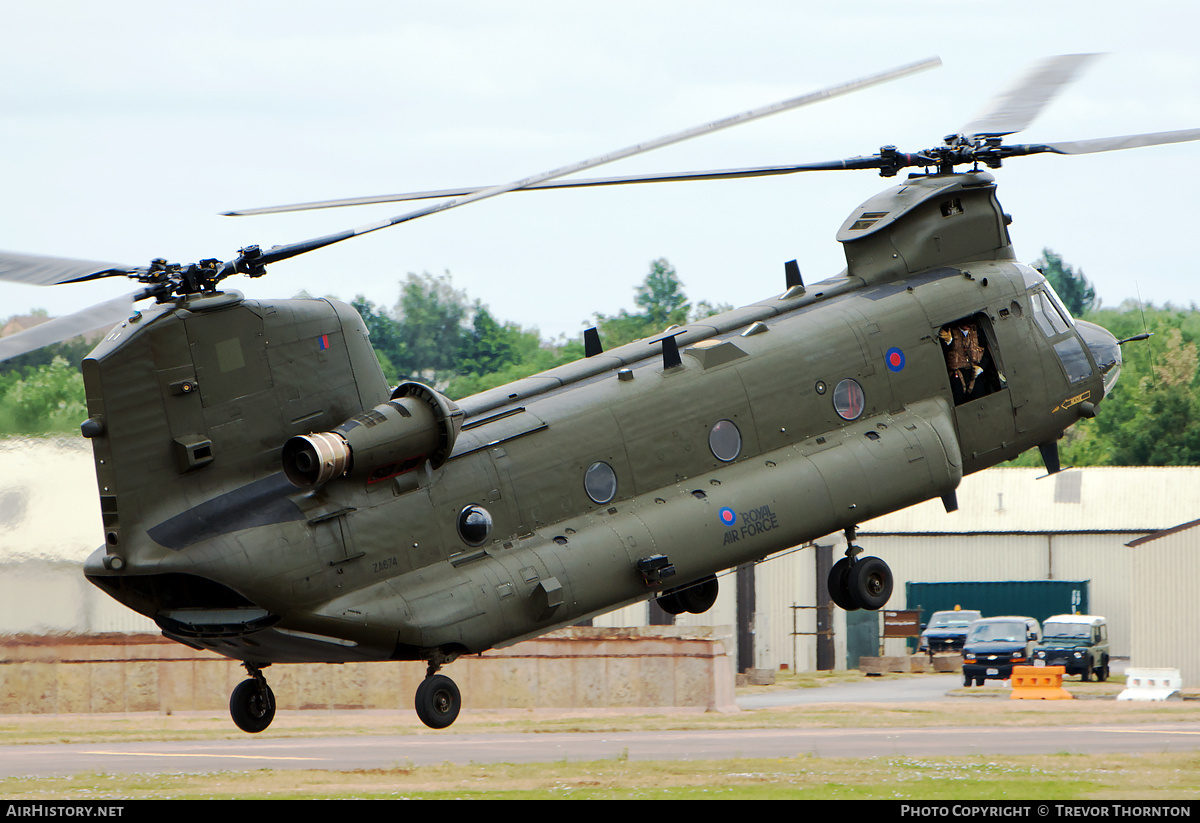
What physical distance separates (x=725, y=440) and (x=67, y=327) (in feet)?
30.6

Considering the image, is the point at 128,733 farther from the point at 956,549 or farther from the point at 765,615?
the point at 956,549

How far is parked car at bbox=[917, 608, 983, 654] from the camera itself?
66438 millimetres

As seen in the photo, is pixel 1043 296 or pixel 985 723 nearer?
pixel 1043 296

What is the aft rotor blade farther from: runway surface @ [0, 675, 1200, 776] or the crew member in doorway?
runway surface @ [0, 675, 1200, 776]

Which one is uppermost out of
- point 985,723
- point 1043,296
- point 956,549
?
point 1043,296

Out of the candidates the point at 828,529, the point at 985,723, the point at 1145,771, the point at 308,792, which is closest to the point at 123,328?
the point at 828,529

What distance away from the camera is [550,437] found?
20219 millimetres

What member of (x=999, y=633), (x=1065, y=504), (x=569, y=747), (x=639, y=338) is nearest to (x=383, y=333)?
(x=639, y=338)

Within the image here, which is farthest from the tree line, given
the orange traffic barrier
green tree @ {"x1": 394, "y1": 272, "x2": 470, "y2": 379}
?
the orange traffic barrier

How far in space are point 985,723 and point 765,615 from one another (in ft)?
65.3

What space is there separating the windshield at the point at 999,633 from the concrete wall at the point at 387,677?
15267mm

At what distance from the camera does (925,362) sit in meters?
23.4

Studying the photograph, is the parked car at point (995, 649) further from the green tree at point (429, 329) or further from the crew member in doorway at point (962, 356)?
the green tree at point (429, 329)

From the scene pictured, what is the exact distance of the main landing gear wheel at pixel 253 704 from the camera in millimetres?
20188
